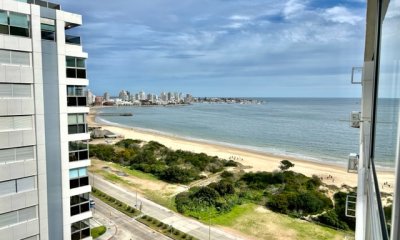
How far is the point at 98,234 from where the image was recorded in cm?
1656

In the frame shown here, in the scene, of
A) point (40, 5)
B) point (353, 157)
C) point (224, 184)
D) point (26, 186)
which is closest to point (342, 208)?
point (224, 184)

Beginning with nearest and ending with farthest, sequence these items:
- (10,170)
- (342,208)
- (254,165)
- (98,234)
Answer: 1. (10,170)
2. (98,234)
3. (342,208)
4. (254,165)

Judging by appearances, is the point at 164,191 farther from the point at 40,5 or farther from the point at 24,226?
the point at 40,5

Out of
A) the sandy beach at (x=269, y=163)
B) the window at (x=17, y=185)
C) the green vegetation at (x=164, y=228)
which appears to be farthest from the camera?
the sandy beach at (x=269, y=163)

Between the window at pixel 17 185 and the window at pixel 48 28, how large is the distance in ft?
14.3

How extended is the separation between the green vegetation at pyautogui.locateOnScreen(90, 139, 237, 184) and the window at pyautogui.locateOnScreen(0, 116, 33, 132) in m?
19.1

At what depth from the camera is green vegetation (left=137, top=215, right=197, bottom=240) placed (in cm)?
1655

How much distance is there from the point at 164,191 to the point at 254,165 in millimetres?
12439

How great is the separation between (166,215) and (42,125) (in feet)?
39.0

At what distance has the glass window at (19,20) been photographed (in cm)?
888

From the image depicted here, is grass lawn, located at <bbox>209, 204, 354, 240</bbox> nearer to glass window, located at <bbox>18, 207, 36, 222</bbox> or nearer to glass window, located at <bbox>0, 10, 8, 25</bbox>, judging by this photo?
glass window, located at <bbox>18, 207, 36, 222</bbox>

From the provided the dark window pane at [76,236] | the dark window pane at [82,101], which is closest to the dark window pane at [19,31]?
the dark window pane at [82,101]

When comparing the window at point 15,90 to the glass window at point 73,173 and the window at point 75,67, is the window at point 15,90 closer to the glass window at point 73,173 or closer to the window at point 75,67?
the window at point 75,67

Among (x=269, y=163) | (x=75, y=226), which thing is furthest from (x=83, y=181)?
(x=269, y=163)
